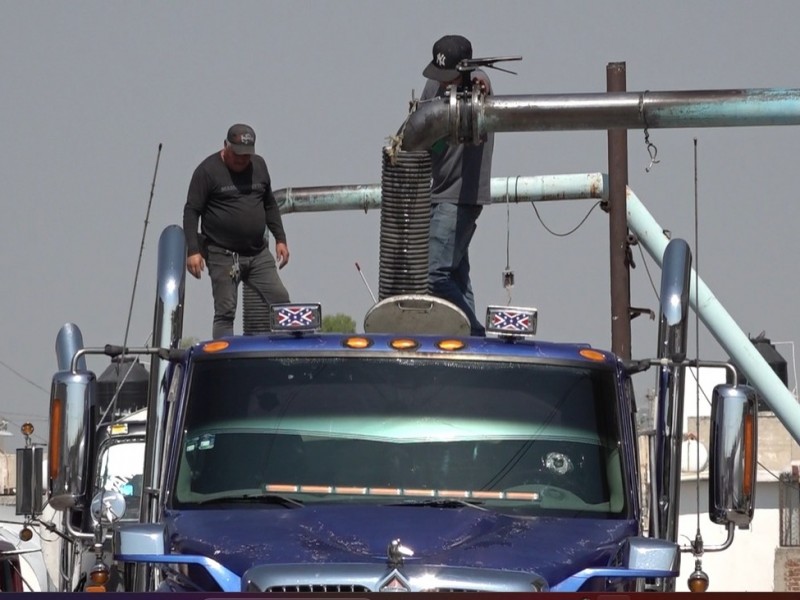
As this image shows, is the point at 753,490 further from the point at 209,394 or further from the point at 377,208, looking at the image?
the point at 377,208

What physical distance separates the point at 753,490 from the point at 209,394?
2.28 meters

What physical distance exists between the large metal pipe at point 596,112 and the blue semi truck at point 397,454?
2.13 metres

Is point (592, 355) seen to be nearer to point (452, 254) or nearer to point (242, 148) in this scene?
point (452, 254)

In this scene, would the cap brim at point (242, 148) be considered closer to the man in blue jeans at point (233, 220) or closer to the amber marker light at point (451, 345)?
the man in blue jeans at point (233, 220)

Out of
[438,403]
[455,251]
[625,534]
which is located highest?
[455,251]

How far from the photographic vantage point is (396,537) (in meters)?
6.41

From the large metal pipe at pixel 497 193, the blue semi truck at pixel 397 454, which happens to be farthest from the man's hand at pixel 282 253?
the blue semi truck at pixel 397 454

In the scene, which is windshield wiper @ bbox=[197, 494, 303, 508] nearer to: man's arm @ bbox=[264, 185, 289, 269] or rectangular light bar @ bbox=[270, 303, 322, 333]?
rectangular light bar @ bbox=[270, 303, 322, 333]

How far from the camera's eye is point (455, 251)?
1016cm

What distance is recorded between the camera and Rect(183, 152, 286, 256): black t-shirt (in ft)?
36.7

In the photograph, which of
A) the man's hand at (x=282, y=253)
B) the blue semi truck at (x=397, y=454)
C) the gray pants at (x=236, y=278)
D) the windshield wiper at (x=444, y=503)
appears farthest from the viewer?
the man's hand at (x=282, y=253)

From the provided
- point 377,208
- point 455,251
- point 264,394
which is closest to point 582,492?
point 264,394

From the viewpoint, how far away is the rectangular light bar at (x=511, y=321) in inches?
302

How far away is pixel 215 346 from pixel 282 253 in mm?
4132
